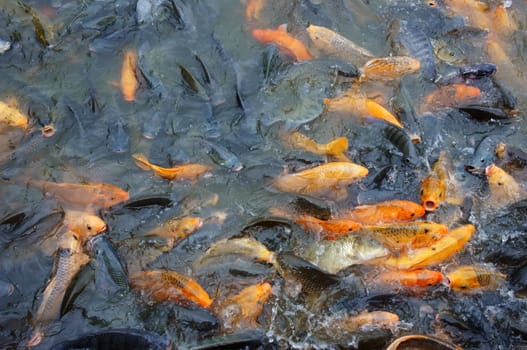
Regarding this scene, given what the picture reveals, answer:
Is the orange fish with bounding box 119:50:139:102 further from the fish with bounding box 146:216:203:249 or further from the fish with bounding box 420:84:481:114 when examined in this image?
the fish with bounding box 420:84:481:114

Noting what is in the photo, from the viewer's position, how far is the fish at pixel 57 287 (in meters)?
4.01

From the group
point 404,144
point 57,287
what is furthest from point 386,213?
point 57,287

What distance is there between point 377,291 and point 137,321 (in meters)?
2.04

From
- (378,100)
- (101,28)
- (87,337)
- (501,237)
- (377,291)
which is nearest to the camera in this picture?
(87,337)

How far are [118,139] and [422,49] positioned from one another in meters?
3.66

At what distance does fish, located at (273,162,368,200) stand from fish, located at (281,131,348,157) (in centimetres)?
26

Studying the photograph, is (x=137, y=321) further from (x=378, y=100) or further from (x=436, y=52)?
(x=436, y=52)

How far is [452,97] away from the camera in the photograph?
5684 millimetres

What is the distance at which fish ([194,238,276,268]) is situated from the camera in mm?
4391

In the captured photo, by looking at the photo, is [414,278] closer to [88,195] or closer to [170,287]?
[170,287]

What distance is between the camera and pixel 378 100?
220 inches

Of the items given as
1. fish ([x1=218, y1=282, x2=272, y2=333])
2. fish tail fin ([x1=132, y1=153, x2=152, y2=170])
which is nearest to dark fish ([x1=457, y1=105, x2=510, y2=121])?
fish ([x1=218, y1=282, x2=272, y2=333])

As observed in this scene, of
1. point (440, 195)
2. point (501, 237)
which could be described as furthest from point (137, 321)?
point (501, 237)

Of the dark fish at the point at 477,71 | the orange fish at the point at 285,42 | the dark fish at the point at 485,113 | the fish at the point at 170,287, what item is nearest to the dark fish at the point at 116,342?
the fish at the point at 170,287
